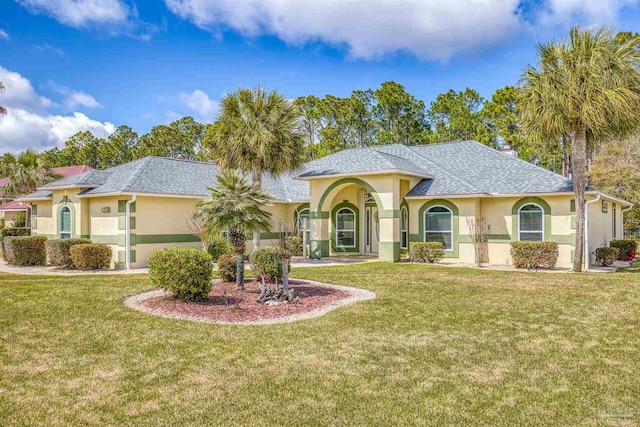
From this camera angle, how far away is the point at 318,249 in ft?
69.7

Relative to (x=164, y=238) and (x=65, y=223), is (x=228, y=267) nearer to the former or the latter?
(x=164, y=238)

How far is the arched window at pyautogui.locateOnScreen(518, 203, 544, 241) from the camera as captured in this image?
18.0m

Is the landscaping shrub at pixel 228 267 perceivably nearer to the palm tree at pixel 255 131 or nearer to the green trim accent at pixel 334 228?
the palm tree at pixel 255 131

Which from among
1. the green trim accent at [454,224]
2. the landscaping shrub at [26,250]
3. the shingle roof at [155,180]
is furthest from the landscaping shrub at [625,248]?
the landscaping shrub at [26,250]

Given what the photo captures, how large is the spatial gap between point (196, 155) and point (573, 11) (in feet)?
143

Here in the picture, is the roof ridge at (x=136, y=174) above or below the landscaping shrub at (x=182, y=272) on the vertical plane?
above

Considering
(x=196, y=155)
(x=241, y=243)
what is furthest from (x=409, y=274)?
(x=196, y=155)

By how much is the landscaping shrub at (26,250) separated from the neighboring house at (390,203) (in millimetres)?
1167

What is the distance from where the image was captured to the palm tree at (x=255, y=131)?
17.3 m

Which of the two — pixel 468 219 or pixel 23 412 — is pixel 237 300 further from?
pixel 468 219

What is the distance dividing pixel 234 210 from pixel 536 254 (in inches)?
480

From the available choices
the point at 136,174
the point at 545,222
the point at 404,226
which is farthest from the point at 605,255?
the point at 136,174

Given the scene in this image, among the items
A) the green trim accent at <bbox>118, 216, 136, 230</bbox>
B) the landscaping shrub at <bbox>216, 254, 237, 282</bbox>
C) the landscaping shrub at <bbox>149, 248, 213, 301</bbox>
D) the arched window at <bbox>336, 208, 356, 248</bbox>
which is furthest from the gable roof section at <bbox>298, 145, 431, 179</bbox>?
the landscaping shrub at <bbox>149, 248, 213, 301</bbox>

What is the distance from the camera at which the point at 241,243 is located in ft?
36.4
